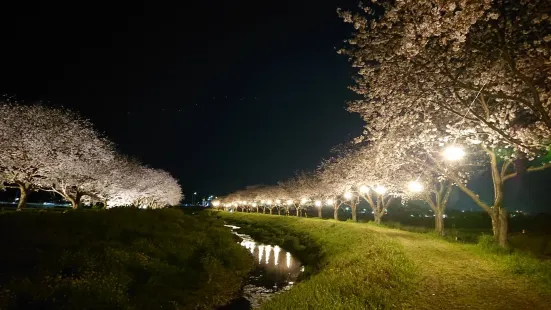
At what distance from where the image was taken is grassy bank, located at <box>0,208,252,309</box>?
13402 millimetres

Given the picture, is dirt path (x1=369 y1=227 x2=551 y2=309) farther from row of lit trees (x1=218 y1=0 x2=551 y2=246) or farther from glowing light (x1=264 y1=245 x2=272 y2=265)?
glowing light (x1=264 y1=245 x2=272 y2=265)

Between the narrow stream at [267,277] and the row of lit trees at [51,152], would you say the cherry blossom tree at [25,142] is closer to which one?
the row of lit trees at [51,152]

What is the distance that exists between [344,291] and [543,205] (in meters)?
125

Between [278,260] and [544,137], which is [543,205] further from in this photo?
[544,137]

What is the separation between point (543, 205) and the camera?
109 m

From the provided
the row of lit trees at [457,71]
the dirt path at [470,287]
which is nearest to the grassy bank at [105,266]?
the dirt path at [470,287]

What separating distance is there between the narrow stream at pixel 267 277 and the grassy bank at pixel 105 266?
876 mm

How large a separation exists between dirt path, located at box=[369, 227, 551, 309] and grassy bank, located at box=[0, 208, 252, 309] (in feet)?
33.9

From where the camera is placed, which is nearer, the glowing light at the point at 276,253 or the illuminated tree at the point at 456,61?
the illuminated tree at the point at 456,61

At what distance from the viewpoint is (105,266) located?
17.2 metres

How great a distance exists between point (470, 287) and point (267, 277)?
48.3 feet

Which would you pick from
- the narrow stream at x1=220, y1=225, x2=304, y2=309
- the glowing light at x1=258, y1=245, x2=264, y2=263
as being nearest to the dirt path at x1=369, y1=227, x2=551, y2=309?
the narrow stream at x1=220, y1=225, x2=304, y2=309

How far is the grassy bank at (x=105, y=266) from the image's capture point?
44.0ft

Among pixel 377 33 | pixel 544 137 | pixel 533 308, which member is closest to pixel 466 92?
pixel 544 137
